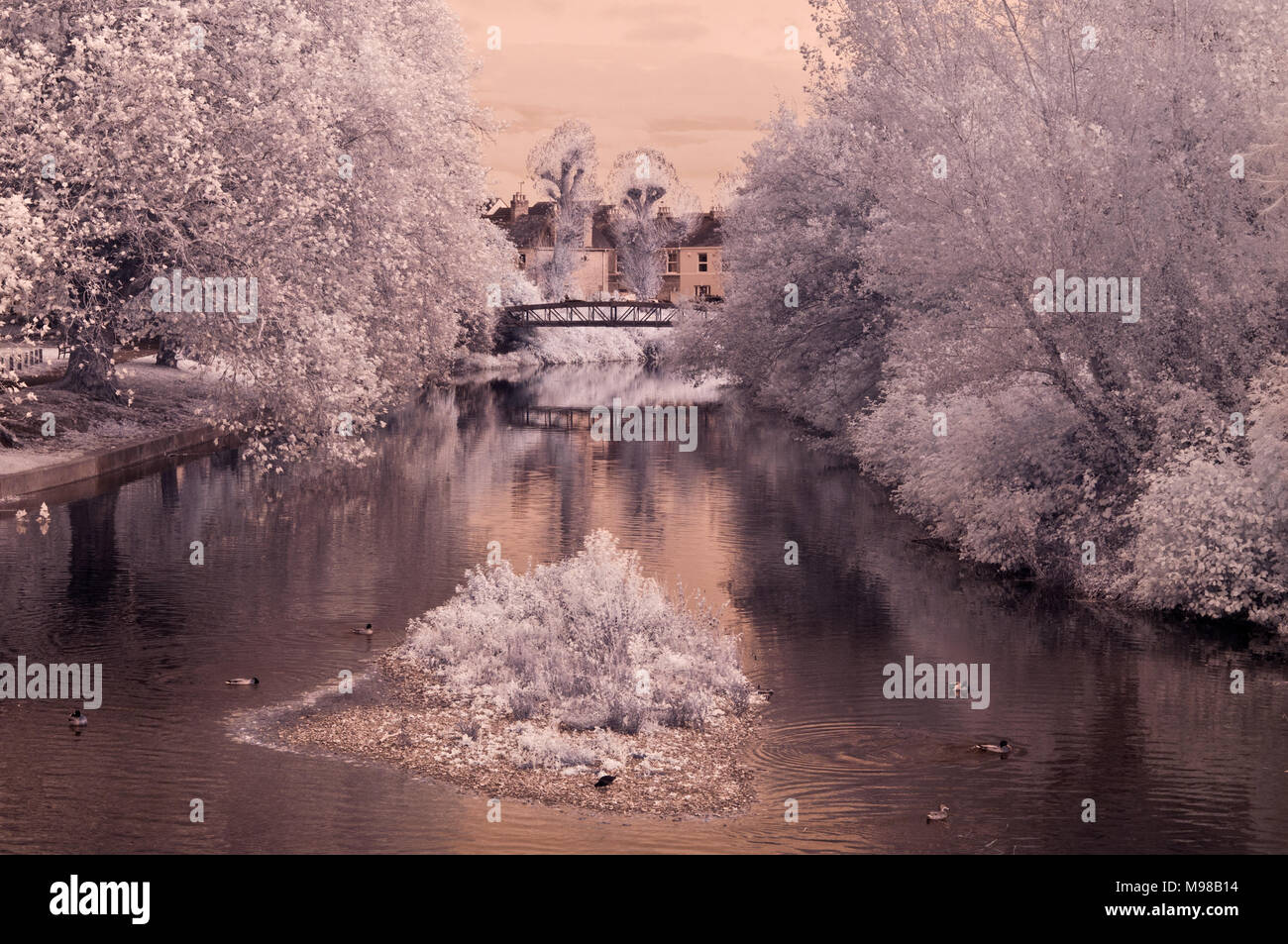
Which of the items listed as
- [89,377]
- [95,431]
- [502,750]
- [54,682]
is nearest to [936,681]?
[502,750]

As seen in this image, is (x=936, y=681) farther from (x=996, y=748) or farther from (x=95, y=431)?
(x=95, y=431)

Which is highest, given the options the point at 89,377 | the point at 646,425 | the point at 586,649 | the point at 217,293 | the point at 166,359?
the point at 217,293

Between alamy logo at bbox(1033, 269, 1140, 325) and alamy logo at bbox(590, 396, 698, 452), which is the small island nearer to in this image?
alamy logo at bbox(1033, 269, 1140, 325)

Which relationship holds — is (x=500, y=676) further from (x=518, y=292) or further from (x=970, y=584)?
(x=518, y=292)

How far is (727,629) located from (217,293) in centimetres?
1336

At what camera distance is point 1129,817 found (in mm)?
11875

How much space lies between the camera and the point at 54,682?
604 inches

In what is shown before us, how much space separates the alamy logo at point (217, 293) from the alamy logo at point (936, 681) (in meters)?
15.0

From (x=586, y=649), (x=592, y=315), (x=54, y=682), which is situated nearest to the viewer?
(x=54, y=682)

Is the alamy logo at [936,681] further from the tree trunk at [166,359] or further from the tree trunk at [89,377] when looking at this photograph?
the tree trunk at [166,359]

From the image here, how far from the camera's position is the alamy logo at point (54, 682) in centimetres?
1492

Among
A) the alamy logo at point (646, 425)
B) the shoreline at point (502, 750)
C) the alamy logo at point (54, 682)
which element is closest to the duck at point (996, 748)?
the shoreline at point (502, 750)

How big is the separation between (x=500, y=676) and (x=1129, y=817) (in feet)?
21.7
